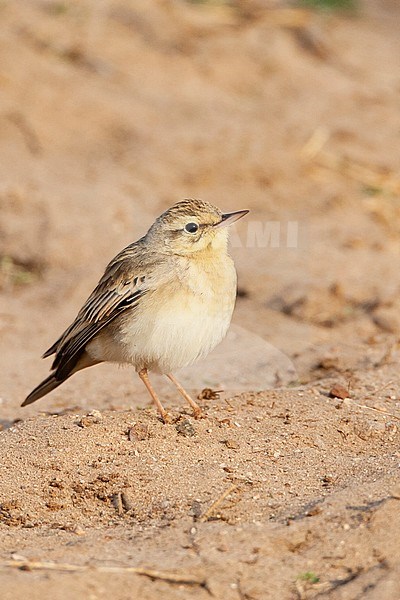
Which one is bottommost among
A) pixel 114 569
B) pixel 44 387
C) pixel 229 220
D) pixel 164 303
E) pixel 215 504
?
pixel 114 569

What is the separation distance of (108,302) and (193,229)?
74cm

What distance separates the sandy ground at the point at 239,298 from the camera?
4.51 meters

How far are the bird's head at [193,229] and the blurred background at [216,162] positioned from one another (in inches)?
59.2

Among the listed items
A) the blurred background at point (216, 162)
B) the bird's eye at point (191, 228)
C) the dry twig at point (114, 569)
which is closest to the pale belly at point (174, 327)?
the bird's eye at point (191, 228)

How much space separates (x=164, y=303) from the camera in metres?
6.10

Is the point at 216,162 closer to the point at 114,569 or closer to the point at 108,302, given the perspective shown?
the point at 108,302

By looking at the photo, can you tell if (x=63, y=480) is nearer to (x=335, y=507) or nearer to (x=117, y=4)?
(x=335, y=507)

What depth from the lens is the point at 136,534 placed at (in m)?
4.83

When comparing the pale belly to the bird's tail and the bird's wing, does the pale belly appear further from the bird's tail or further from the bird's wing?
the bird's tail

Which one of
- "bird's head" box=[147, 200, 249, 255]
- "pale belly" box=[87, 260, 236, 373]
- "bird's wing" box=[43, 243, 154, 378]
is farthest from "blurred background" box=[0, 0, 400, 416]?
"bird's head" box=[147, 200, 249, 255]

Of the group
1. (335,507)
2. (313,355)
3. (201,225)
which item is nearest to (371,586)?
(335,507)

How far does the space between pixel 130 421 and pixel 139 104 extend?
8.08 metres

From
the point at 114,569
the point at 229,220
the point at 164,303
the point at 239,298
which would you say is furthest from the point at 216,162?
the point at 114,569

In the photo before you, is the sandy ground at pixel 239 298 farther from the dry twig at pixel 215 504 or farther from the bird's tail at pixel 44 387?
the bird's tail at pixel 44 387
